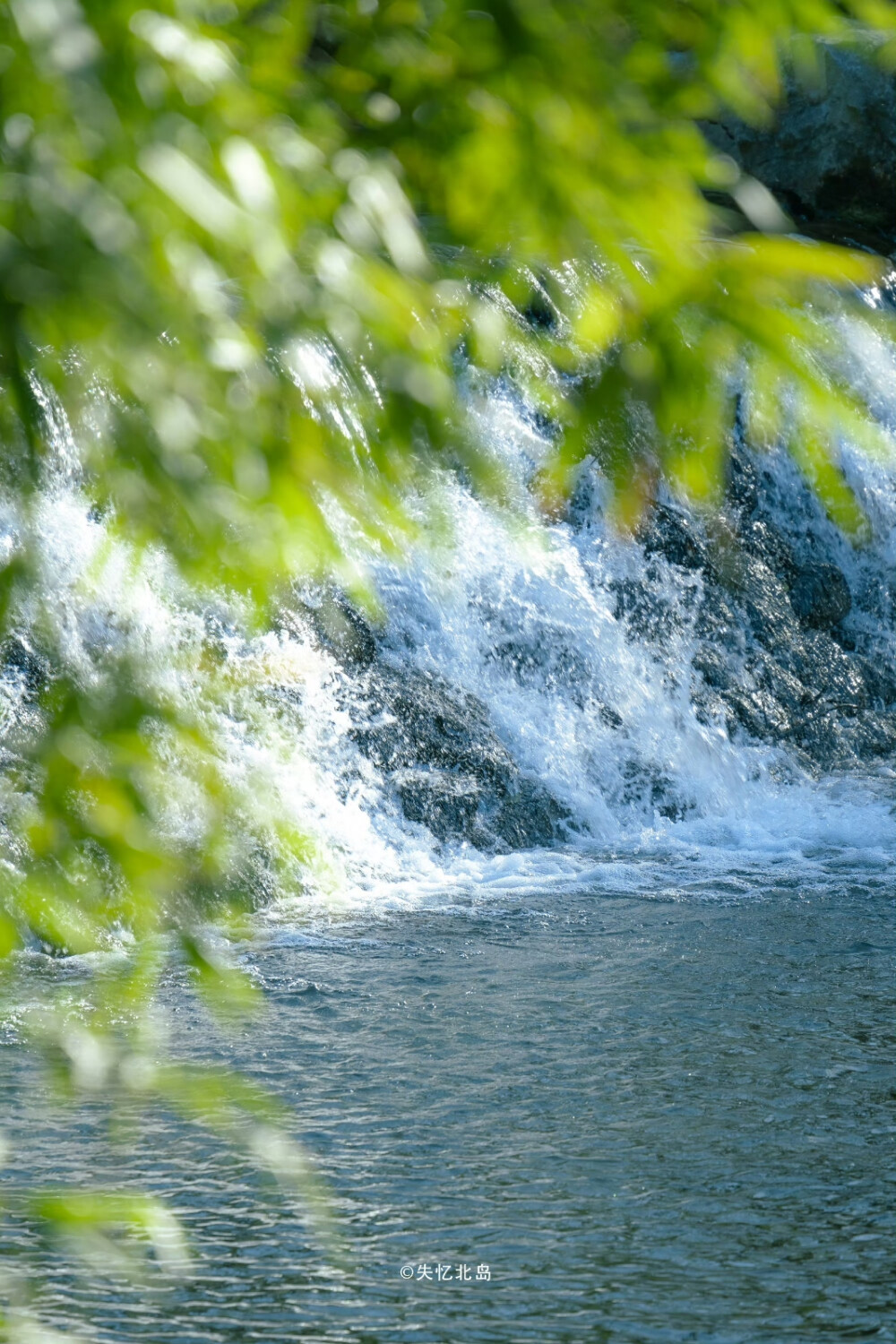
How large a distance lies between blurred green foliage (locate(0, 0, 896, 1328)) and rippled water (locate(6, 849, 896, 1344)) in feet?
8.22

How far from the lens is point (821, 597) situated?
1483 cm

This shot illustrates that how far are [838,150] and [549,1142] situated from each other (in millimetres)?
17709

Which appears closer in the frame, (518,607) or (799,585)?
(518,607)

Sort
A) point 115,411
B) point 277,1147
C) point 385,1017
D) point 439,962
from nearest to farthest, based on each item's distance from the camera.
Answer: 1. point 115,411
2. point 277,1147
3. point 385,1017
4. point 439,962

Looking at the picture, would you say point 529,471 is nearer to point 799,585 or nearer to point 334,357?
point 799,585

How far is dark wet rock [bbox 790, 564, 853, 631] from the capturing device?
14664 mm

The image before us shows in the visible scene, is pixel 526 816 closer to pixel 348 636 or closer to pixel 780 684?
pixel 348 636

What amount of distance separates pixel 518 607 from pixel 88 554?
343cm

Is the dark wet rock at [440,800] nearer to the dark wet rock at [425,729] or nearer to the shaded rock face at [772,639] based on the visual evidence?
the dark wet rock at [425,729]

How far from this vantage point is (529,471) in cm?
1378

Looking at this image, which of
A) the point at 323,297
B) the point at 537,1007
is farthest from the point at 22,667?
the point at 323,297

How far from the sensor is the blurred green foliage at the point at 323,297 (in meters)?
1.88

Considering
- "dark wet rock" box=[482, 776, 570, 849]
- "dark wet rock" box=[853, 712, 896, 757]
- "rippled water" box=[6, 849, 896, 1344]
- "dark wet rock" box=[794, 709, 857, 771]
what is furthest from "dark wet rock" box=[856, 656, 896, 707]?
"rippled water" box=[6, 849, 896, 1344]

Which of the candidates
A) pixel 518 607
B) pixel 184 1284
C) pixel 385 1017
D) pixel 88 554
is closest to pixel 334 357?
pixel 184 1284
